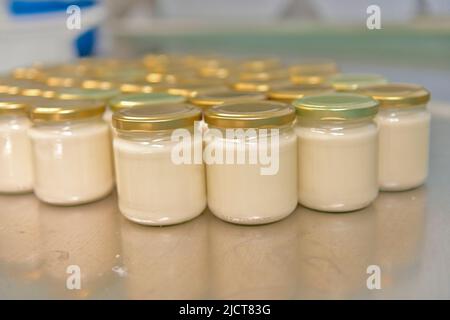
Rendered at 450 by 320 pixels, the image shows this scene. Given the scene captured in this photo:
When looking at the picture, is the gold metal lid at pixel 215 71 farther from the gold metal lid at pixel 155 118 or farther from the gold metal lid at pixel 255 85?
the gold metal lid at pixel 155 118

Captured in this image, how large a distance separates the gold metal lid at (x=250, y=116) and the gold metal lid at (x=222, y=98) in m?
0.09

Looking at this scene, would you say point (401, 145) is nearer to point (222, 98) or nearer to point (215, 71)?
point (222, 98)

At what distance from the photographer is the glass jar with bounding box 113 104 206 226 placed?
0.62 meters

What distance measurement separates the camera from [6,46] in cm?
159

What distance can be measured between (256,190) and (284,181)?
1.5 inches

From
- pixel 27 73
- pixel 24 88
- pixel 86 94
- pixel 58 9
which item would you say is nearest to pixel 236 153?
pixel 86 94

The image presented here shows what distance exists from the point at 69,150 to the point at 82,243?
0.14 meters

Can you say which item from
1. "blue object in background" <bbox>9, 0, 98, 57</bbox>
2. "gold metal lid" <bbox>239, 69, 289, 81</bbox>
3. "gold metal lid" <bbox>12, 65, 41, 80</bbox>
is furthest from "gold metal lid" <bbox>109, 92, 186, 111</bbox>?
"blue object in background" <bbox>9, 0, 98, 57</bbox>

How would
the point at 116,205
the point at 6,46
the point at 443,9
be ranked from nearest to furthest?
the point at 116,205 → the point at 6,46 → the point at 443,9

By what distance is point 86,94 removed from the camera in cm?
84

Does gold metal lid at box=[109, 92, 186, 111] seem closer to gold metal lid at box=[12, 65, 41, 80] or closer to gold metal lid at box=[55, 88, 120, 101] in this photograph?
gold metal lid at box=[55, 88, 120, 101]

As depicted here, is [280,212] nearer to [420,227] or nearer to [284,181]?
[284,181]

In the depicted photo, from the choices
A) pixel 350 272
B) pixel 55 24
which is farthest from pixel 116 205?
pixel 55 24
